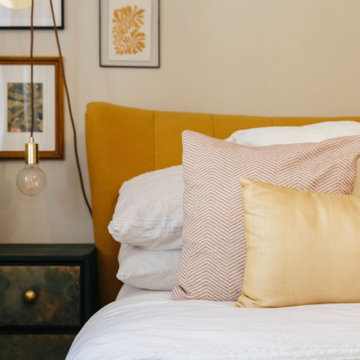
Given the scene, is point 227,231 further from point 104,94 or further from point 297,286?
point 104,94

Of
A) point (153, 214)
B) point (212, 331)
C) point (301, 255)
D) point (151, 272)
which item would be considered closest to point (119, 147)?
point (153, 214)

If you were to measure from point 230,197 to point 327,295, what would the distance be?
33cm

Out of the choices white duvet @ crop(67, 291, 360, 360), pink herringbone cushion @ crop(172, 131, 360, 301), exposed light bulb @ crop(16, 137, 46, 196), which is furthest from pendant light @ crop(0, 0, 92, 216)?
white duvet @ crop(67, 291, 360, 360)

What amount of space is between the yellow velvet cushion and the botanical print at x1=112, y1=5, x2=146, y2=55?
1158 millimetres

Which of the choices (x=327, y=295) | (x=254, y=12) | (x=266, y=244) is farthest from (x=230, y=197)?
(x=254, y=12)

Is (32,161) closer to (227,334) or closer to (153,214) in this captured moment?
(153,214)

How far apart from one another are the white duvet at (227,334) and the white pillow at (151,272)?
1.29 feet

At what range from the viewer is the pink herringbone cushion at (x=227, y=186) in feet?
3.88

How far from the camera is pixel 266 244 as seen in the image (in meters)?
1.05

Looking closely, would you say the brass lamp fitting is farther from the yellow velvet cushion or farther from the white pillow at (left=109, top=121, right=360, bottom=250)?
the yellow velvet cushion

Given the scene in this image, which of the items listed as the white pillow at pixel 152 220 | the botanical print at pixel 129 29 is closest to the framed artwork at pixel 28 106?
the botanical print at pixel 129 29

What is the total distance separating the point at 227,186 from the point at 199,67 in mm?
929

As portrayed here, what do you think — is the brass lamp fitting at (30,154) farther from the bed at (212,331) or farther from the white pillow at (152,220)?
the bed at (212,331)

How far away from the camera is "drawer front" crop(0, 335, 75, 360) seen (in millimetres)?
1630
